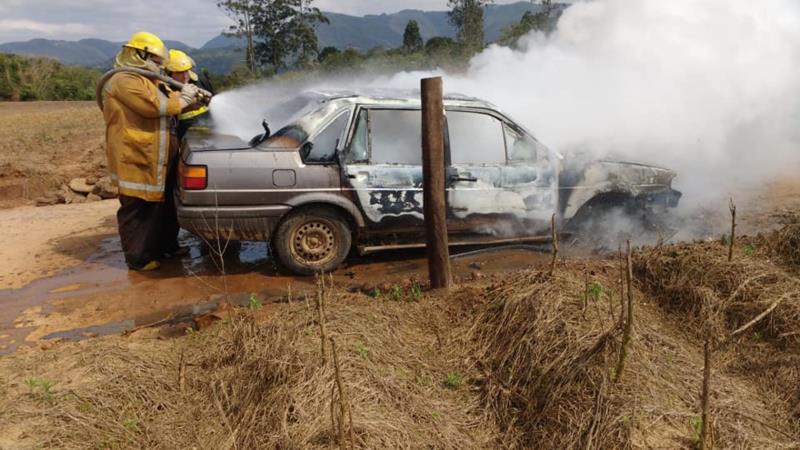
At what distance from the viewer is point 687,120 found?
916 cm

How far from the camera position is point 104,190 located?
8.90 metres

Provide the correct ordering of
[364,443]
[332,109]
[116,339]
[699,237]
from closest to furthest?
[364,443]
[116,339]
[332,109]
[699,237]

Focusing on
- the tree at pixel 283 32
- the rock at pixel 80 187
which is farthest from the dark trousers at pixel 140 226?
the tree at pixel 283 32

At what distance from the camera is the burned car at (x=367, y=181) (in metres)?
5.14

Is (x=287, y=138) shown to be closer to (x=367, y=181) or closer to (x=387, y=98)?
(x=367, y=181)

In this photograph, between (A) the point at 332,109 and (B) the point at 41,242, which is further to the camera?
(B) the point at 41,242

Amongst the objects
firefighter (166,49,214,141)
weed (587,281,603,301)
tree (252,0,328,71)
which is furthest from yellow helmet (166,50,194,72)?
tree (252,0,328,71)

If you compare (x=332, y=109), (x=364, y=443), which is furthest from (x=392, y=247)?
(x=364, y=443)

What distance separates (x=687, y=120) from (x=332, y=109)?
6.63 m

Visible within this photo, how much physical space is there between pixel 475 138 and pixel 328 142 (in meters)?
1.51

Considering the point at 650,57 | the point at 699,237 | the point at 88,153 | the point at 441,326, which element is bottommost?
the point at 441,326

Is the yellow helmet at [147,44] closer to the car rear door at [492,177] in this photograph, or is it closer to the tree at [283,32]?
the car rear door at [492,177]

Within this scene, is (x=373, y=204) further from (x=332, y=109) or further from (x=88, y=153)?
(x=88, y=153)

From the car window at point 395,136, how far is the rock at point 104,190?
5.52 m
